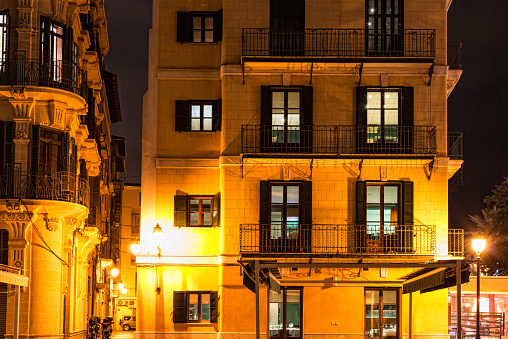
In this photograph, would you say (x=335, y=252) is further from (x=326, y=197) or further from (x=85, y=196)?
(x=85, y=196)

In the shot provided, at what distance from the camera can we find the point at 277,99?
109 feet

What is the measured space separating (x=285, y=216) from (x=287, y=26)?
7.21 meters

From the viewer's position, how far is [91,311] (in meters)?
44.3

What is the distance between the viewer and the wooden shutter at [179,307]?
3284 centimetres

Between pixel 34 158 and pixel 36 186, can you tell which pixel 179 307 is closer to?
pixel 36 186

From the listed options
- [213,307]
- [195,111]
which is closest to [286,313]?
[213,307]

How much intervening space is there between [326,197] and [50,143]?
10.3m

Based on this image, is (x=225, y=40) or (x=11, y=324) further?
(x=225, y=40)

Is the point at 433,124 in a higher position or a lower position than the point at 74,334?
higher

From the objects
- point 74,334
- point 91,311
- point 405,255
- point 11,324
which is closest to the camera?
point 11,324

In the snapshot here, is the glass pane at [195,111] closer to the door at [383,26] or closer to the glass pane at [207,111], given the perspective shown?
the glass pane at [207,111]

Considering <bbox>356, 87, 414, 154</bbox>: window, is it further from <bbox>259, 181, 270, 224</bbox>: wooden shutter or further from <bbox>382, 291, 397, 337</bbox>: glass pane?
<bbox>382, 291, 397, 337</bbox>: glass pane

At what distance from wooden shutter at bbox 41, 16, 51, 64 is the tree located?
40.5 m

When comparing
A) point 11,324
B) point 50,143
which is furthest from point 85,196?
point 11,324
